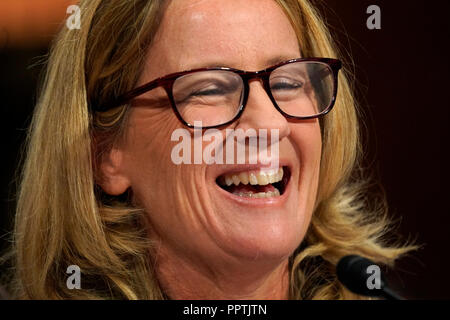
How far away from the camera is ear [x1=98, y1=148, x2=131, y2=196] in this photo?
1050mm

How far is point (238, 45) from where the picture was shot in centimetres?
96

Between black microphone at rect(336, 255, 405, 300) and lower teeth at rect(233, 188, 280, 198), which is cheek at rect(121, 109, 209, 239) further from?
black microphone at rect(336, 255, 405, 300)

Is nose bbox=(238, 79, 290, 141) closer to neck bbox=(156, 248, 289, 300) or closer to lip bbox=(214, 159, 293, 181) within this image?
lip bbox=(214, 159, 293, 181)

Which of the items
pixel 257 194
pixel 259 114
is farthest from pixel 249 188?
pixel 259 114

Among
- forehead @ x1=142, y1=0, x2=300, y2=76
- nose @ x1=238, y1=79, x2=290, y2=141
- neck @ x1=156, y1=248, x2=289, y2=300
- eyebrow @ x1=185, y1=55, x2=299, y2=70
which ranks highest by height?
forehead @ x1=142, y1=0, x2=300, y2=76

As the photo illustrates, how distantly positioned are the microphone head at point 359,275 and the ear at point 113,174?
15.8 inches

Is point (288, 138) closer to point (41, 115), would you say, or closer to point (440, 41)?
point (41, 115)

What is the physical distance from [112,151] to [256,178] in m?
0.26

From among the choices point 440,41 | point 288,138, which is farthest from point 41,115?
point 440,41

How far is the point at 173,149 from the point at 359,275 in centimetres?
38

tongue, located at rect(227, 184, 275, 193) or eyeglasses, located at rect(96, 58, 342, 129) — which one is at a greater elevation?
eyeglasses, located at rect(96, 58, 342, 129)

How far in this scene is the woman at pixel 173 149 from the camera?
968mm

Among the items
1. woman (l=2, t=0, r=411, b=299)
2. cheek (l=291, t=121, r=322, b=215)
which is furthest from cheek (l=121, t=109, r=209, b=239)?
cheek (l=291, t=121, r=322, b=215)
